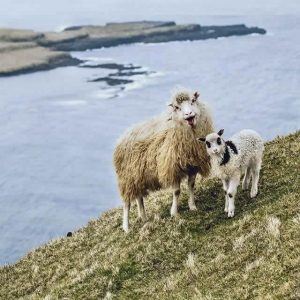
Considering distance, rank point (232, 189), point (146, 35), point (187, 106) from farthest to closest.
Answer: point (146, 35), point (187, 106), point (232, 189)

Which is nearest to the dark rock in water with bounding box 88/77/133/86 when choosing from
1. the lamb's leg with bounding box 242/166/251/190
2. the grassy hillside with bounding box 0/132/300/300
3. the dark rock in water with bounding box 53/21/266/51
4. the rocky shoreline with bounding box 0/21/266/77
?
the rocky shoreline with bounding box 0/21/266/77

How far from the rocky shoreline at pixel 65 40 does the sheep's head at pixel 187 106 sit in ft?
393

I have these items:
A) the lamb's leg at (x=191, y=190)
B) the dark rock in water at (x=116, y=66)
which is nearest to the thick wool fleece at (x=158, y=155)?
the lamb's leg at (x=191, y=190)

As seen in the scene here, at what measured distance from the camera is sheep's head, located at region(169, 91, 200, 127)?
13.4 metres

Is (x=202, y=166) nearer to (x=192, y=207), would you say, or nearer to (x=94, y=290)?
(x=192, y=207)

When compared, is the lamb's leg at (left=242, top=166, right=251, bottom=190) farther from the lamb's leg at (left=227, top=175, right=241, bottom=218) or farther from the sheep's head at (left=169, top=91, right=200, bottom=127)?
the sheep's head at (left=169, top=91, right=200, bottom=127)

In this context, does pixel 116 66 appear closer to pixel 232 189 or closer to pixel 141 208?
pixel 141 208

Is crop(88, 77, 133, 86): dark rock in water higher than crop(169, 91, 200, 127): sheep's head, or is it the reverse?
crop(169, 91, 200, 127): sheep's head

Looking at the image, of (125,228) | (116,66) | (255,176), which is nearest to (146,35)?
(116,66)

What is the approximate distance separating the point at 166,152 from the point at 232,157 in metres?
2.11

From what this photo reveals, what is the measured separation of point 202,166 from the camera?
14141 mm

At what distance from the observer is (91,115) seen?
277 ft

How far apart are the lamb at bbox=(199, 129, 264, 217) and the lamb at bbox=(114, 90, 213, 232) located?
3.14ft

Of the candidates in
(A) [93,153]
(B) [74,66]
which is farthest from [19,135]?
(B) [74,66]
